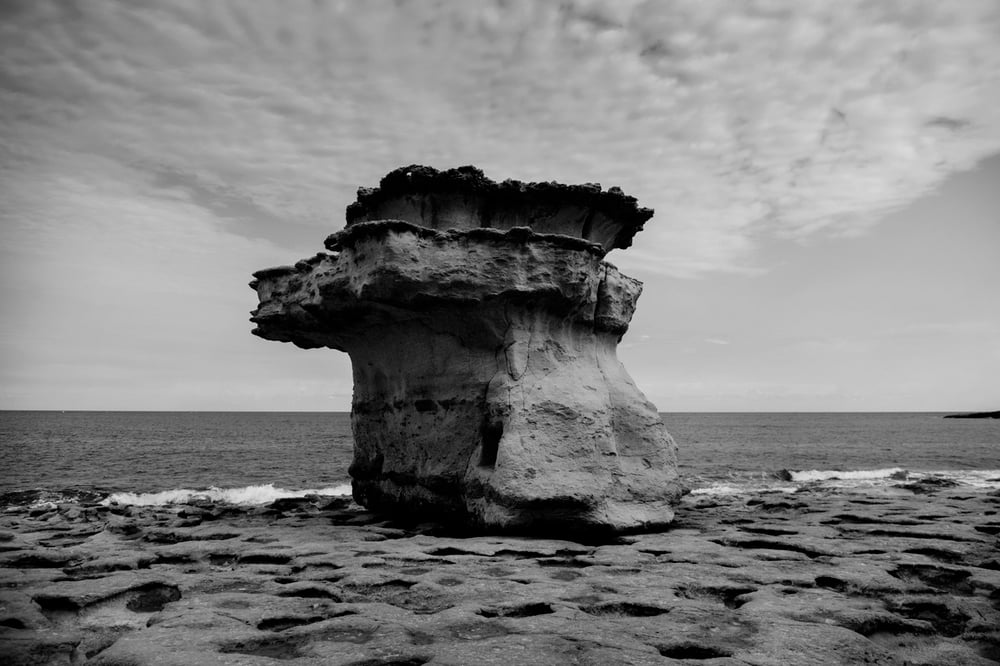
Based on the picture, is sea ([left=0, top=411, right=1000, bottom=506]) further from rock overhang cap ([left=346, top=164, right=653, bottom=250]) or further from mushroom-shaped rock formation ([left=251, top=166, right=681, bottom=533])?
rock overhang cap ([left=346, top=164, right=653, bottom=250])

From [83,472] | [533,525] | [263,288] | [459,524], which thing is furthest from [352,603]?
[83,472]

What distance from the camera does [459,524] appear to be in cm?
1109

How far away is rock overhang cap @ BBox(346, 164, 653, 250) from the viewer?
36.1ft

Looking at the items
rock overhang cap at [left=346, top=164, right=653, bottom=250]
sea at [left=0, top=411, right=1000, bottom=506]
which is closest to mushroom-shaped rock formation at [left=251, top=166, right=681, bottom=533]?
rock overhang cap at [left=346, top=164, right=653, bottom=250]

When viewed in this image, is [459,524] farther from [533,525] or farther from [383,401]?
[383,401]

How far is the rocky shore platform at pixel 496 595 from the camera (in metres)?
5.00

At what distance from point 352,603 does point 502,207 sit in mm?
7029

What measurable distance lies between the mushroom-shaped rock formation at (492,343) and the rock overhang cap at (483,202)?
0.08ft

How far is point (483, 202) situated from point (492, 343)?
2.34m

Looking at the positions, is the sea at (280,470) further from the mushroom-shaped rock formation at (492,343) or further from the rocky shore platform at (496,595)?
the rocky shore platform at (496,595)

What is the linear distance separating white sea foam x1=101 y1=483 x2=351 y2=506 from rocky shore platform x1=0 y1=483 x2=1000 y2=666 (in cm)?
1165

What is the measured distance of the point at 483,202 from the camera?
1138 cm

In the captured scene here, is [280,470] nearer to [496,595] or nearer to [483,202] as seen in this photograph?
[483,202]

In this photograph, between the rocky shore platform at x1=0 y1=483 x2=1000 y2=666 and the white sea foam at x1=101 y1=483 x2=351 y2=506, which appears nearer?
the rocky shore platform at x1=0 y1=483 x2=1000 y2=666
